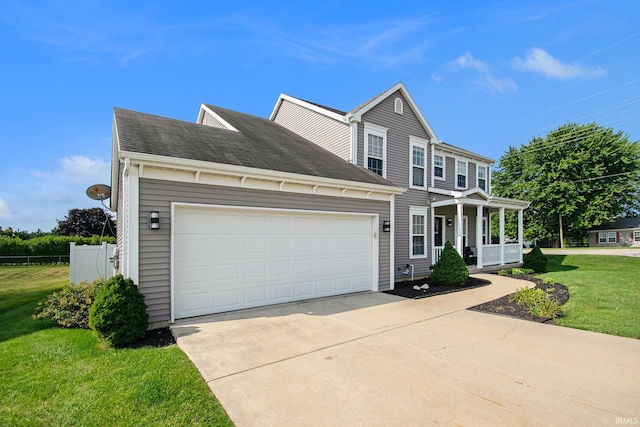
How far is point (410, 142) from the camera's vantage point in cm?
1322

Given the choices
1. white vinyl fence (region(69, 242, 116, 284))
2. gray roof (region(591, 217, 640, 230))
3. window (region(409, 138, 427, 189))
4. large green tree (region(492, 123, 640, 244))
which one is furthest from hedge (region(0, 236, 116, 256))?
gray roof (region(591, 217, 640, 230))

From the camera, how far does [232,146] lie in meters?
8.24

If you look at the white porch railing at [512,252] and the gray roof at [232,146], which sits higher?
the gray roof at [232,146]

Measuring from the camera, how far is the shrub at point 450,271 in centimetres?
1045

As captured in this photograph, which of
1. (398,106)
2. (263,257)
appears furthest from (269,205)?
(398,106)

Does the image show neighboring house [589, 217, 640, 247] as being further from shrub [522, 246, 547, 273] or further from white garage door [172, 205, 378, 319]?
white garage door [172, 205, 378, 319]

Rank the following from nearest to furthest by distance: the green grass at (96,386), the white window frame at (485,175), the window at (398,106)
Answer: the green grass at (96,386)
the window at (398,106)
the white window frame at (485,175)

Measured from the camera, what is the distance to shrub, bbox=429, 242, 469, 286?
1045 centimetres

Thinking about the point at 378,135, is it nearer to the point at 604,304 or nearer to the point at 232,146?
the point at 232,146

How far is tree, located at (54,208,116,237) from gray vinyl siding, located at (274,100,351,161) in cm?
3502

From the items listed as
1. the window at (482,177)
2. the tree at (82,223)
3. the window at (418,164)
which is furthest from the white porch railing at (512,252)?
the tree at (82,223)

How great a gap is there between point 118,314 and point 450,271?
30.5ft

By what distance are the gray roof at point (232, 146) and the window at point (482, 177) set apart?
9023 mm

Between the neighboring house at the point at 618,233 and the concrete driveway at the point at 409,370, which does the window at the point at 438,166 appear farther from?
the neighboring house at the point at 618,233
